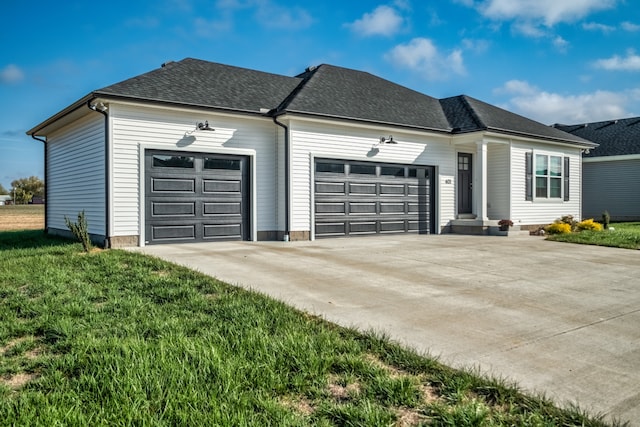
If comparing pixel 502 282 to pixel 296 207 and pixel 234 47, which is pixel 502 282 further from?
pixel 234 47

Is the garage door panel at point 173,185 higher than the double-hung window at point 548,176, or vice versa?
the double-hung window at point 548,176

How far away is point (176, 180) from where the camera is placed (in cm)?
1025

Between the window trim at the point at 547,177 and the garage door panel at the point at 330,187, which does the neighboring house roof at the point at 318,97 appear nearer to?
the window trim at the point at 547,177

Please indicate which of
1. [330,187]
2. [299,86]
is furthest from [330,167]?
[299,86]

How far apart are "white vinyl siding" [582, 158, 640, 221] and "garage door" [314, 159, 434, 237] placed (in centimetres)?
1279

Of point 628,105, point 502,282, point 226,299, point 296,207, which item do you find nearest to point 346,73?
point 296,207

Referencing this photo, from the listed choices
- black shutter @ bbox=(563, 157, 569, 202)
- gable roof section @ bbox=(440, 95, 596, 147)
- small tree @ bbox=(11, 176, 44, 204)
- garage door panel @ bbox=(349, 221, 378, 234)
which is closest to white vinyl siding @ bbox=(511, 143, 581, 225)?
black shutter @ bbox=(563, 157, 569, 202)

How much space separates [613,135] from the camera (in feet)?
73.0

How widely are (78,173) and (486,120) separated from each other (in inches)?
503

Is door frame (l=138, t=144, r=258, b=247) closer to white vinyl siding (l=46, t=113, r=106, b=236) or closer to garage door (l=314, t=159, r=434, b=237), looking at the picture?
white vinyl siding (l=46, t=113, r=106, b=236)

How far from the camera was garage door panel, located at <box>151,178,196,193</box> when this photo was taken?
32.8 feet

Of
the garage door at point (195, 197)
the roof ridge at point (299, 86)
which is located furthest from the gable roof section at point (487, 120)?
the garage door at point (195, 197)

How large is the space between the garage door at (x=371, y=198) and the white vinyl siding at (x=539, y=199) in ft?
10.4

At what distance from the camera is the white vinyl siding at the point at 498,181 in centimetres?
1473
